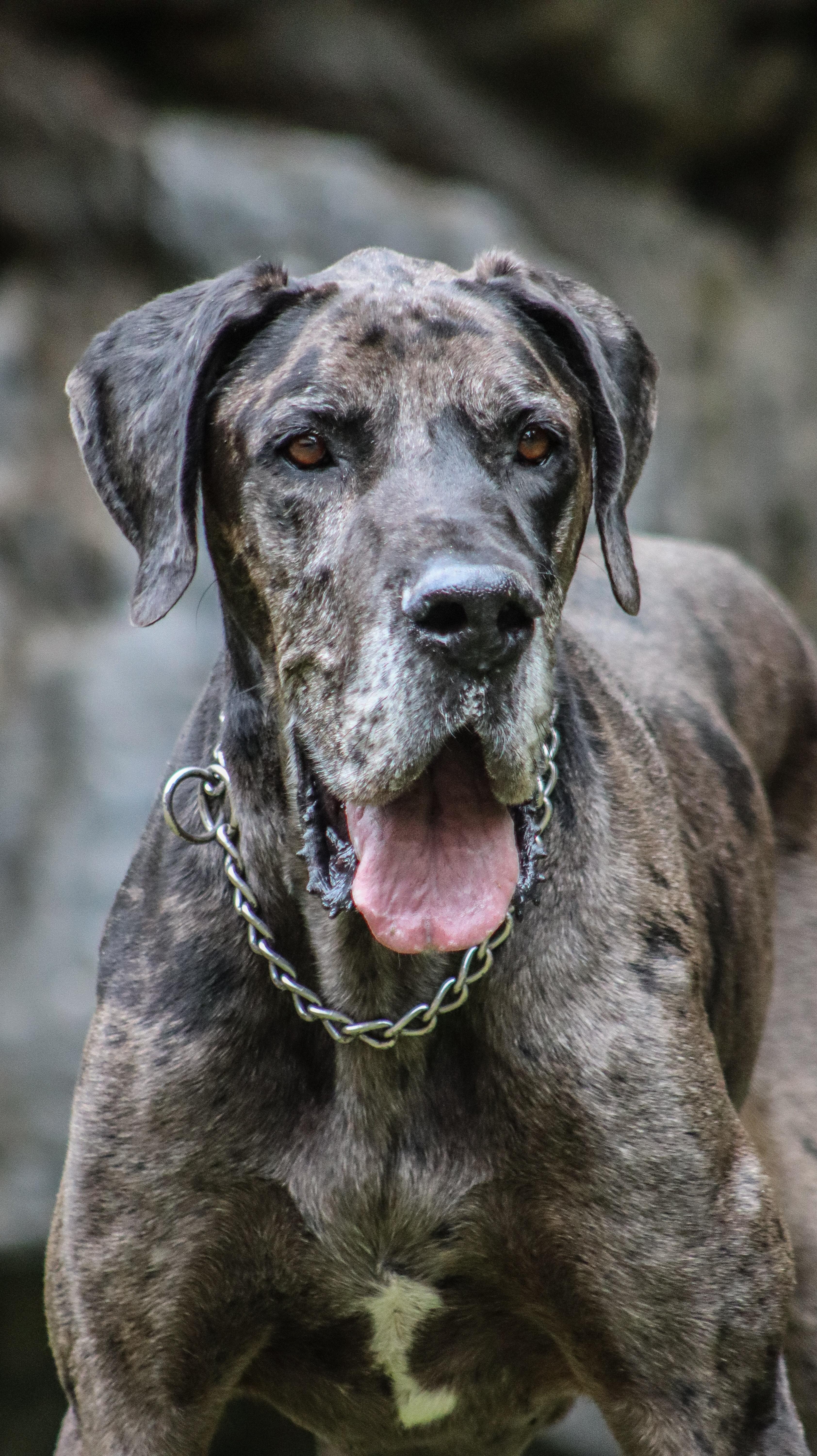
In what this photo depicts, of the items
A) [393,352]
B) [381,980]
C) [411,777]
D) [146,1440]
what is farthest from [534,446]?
[146,1440]

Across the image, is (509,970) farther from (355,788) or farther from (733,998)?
(733,998)

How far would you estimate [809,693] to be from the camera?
14.7 feet

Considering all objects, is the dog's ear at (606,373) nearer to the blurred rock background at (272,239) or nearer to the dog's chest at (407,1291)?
the dog's chest at (407,1291)

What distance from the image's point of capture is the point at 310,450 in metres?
2.66

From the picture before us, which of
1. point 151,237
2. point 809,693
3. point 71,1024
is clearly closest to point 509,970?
point 809,693

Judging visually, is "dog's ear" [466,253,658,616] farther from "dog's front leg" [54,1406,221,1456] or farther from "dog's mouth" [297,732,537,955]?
"dog's front leg" [54,1406,221,1456]

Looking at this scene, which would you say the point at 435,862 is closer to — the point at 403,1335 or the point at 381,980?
the point at 381,980

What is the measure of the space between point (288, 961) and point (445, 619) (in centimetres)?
78

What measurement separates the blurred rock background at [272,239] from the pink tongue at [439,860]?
380 cm

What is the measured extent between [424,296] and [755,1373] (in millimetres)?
1738

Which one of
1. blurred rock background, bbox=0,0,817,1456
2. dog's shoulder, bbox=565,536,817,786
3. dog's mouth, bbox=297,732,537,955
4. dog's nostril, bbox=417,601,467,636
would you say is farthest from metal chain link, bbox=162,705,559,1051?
blurred rock background, bbox=0,0,817,1456

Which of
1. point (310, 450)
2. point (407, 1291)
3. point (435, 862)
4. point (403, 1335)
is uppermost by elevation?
point (310, 450)

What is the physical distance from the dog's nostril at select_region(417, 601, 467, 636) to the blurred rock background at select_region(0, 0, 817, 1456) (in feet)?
13.0

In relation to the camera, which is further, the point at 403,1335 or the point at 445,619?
the point at 403,1335
